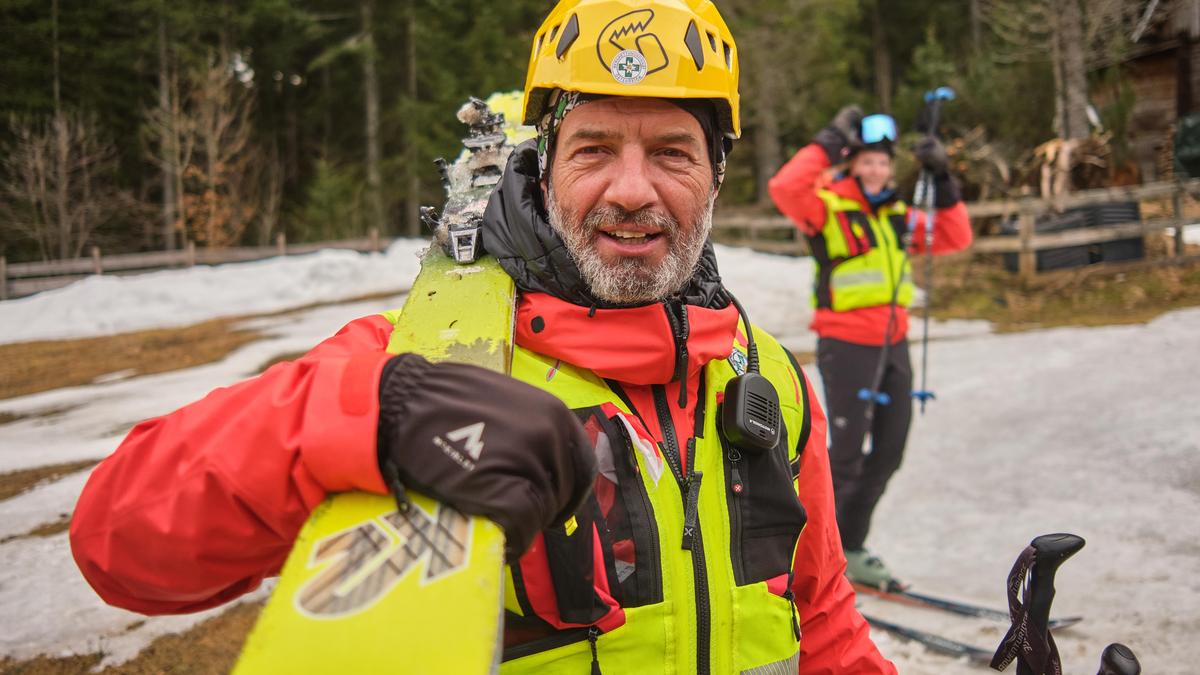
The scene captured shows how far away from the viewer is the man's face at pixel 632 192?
1.88m

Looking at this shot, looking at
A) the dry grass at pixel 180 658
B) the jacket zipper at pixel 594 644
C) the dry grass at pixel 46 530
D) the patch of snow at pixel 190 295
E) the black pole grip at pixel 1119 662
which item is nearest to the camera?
the black pole grip at pixel 1119 662

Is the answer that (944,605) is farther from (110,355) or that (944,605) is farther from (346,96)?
(346,96)

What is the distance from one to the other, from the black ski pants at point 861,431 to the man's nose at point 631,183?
3.49 meters

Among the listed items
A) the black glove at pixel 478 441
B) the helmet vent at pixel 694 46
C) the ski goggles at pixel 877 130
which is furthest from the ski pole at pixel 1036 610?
the ski goggles at pixel 877 130

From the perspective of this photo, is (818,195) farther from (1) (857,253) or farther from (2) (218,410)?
(2) (218,410)

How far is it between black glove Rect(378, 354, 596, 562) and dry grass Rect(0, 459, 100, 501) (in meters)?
5.90

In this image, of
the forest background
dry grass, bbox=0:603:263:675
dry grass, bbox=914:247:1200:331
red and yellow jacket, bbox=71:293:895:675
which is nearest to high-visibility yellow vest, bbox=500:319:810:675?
red and yellow jacket, bbox=71:293:895:675

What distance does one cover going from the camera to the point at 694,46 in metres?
1.95

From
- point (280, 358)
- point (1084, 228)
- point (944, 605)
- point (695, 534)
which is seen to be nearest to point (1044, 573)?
point (695, 534)

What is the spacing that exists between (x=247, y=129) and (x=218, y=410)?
28140 mm

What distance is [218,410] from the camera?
1.25m

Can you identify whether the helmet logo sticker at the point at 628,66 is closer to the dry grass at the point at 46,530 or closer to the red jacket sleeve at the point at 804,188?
the red jacket sleeve at the point at 804,188

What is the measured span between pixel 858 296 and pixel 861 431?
2.88ft

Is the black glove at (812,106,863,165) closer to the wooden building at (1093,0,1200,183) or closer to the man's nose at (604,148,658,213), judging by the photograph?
the man's nose at (604,148,658,213)
